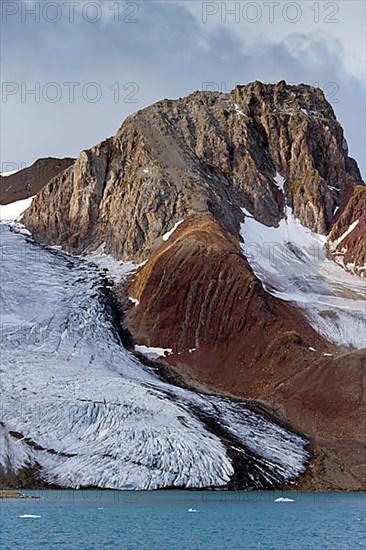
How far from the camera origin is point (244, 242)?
158 m

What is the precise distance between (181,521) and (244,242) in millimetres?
89704

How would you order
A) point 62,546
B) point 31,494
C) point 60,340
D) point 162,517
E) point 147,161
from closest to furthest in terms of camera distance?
1. point 62,546
2. point 162,517
3. point 31,494
4. point 60,340
5. point 147,161

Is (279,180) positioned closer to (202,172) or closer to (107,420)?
(202,172)

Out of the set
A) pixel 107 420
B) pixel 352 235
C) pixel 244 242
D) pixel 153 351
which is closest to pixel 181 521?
pixel 107 420

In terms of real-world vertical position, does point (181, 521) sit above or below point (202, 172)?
below

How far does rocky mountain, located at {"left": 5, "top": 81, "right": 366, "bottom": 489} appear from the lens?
399 feet

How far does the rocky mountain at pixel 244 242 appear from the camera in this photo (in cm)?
12156

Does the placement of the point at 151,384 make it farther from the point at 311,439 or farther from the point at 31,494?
the point at 31,494

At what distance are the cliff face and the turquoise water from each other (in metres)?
65.1

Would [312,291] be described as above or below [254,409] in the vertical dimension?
above

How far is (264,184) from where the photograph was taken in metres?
168

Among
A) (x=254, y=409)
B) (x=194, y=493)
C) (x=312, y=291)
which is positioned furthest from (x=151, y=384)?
(x=312, y=291)

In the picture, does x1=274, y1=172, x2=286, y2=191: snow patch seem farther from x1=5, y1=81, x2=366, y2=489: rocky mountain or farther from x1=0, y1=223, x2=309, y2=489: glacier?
x1=0, y1=223, x2=309, y2=489: glacier

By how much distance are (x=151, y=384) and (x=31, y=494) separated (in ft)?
83.9
